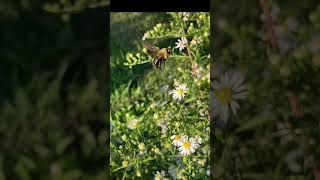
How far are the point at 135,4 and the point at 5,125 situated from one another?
38cm

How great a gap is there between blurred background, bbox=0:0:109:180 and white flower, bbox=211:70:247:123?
9.1 inches

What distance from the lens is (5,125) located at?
1.25m

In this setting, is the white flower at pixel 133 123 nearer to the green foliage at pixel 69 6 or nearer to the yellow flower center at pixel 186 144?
the yellow flower center at pixel 186 144

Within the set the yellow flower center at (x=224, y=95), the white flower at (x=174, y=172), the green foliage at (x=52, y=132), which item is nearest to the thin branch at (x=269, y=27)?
the yellow flower center at (x=224, y=95)

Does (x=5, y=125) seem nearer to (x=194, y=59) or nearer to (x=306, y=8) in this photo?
(x=194, y=59)

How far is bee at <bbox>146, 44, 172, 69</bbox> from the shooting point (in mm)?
1017

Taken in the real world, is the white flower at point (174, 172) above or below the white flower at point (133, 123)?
below

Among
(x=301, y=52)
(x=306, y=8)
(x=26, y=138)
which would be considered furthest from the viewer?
(x=26, y=138)

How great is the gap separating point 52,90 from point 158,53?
0.97ft

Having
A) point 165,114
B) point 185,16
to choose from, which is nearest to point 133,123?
point 165,114

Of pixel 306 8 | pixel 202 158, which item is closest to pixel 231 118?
pixel 202 158

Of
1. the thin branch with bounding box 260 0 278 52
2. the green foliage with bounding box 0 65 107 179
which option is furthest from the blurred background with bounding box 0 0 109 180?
the thin branch with bounding box 260 0 278 52

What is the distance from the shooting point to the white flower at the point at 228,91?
43.0 inches

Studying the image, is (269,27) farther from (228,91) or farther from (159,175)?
(159,175)
